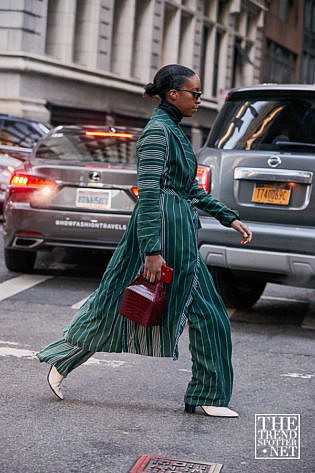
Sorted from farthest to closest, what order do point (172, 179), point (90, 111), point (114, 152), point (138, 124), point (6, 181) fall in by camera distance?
point (138, 124) < point (90, 111) < point (6, 181) < point (114, 152) < point (172, 179)

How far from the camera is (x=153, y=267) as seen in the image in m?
5.89

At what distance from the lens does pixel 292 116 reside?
9180 mm

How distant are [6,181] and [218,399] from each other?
12.1 meters

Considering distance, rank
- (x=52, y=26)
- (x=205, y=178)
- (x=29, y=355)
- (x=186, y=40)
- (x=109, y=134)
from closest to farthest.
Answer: (x=29, y=355) → (x=205, y=178) → (x=109, y=134) → (x=52, y=26) → (x=186, y=40)

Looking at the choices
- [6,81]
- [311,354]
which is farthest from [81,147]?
[6,81]

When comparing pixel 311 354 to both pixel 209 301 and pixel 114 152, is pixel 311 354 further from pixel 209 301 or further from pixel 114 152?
pixel 114 152

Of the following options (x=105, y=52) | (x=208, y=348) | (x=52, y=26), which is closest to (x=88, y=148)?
(x=208, y=348)

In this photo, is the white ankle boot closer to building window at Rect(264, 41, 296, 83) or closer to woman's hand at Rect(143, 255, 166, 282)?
woman's hand at Rect(143, 255, 166, 282)

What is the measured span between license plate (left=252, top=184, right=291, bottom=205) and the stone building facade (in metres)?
19.4

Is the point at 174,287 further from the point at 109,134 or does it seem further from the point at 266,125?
the point at 109,134

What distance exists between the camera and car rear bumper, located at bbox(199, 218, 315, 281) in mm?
8844

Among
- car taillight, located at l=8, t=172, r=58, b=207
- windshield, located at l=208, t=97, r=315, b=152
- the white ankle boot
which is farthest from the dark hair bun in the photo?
car taillight, located at l=8, t=172, r=58, b=207

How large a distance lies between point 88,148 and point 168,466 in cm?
712

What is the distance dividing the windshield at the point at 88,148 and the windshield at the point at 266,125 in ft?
7.58
